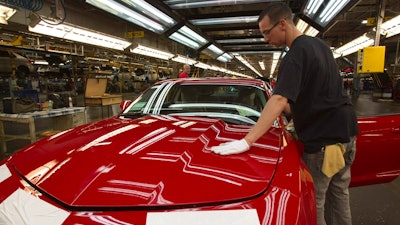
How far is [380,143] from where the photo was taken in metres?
2.01

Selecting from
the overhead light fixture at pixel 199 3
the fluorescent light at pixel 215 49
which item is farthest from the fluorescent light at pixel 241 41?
the overhead light fixture at pixel 199 3

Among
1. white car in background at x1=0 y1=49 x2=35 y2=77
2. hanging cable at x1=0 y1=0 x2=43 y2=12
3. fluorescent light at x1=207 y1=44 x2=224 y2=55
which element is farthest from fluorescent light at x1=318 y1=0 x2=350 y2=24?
white car in background at x1=0 y1=49 x2=35 y2=77

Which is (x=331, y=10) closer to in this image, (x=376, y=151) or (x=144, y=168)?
(x=376, y=151)

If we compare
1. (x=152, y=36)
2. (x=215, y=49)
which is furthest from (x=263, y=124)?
(x=152, y=36)

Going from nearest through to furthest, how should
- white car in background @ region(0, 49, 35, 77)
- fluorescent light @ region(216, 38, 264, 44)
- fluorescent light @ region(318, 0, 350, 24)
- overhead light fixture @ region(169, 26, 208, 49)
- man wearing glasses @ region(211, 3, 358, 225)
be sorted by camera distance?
man wearing glasses @ region(211, 3, 358, 225) < fluorescent light @ region(318, 0, 350, 24) < overhead light fixture @ region(169, 26, 208, 49) < fluorescent light @ region(216, 38, 264, 44) < white car in background @ region(0, 49, 35, 77)

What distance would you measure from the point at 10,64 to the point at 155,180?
28.4ft

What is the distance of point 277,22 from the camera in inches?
56.2

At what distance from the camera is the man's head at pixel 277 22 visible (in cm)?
Result: 141

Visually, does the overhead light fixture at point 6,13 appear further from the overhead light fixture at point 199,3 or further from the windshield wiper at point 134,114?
the windshield wiper at point 134,114

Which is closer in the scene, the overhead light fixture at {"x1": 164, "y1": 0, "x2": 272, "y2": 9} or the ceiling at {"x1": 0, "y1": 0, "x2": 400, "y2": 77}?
the overhead light fixture at {"x1": 164, "y1": 0, "x2": 272, "y2": 9}

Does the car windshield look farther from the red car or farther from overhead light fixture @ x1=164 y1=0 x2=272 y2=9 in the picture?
overhead light fixture @ x1=164 y1=0 x2=272 y2=9

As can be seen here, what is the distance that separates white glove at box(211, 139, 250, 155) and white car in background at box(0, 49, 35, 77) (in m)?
8.03

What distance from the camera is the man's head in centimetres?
141

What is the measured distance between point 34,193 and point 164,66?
Answer: 18.8m
